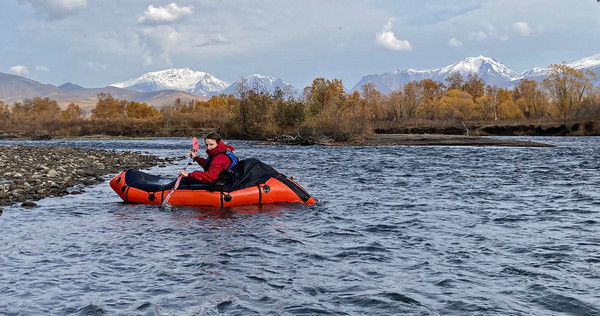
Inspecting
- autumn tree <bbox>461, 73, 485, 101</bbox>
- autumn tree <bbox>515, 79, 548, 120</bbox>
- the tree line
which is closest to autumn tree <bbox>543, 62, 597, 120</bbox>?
the tree line

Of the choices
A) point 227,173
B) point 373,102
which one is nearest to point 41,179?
point 227,173

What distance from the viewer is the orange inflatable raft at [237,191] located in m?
13.0

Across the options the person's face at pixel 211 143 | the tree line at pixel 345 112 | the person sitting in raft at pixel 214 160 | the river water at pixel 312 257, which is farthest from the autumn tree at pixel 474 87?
the person's face at pixel 211 143

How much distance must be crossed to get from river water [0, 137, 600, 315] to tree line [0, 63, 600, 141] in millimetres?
37428

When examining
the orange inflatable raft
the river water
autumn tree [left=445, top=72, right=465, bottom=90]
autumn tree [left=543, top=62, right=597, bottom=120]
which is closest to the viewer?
the river water

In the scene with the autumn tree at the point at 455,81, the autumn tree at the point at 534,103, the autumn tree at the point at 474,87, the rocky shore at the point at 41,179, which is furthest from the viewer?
the autumn tree at the point at 455,81

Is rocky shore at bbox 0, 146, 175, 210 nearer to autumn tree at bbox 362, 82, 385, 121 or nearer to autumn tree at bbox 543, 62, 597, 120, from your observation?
autumn tree at bbox 362, 82, 385, 121

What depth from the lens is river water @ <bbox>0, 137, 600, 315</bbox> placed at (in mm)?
6391

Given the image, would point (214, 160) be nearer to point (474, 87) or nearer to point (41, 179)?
point (41, 179)

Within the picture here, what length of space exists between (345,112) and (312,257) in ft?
149

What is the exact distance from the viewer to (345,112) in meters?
53.4

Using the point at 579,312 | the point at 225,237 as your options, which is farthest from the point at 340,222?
the point at 579,312

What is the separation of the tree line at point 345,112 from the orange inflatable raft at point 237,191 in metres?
36.5

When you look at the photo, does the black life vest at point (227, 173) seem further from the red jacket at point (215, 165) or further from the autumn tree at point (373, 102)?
the autumn tree at point (373, 102)
